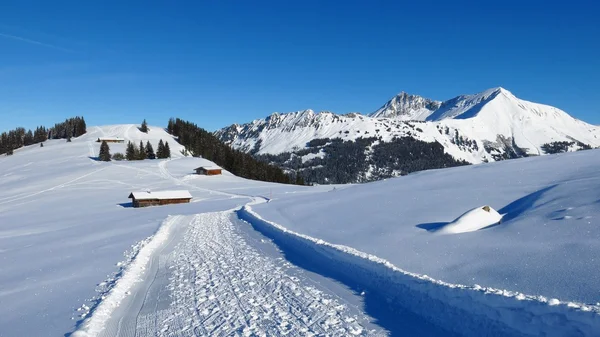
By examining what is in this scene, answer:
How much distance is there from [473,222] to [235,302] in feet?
29.0

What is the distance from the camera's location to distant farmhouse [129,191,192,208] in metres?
48.5

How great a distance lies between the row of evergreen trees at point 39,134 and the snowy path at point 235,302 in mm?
138418

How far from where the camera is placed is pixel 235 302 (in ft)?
28.5

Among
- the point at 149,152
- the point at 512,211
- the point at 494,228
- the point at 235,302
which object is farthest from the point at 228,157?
the point at 235,302

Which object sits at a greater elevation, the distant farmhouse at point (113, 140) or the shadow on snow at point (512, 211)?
the distant farmhouse at point (113, 140)

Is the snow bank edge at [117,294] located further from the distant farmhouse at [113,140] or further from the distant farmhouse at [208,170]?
the distant farmhouse at [113,140]

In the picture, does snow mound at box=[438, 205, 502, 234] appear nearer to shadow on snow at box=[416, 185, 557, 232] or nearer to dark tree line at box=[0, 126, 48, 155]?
shadow on snow at box=[416, 185, 557, 232]

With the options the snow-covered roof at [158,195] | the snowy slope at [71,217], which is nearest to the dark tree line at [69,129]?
the snowy slope at [71,217]

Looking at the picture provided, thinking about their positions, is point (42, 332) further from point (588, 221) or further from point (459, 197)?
point (459, 197)

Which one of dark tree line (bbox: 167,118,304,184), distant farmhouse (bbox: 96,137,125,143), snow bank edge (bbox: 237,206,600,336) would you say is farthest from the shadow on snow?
distant farmhouse (bbox: 96,137,125,143)

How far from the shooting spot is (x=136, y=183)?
2677 inches

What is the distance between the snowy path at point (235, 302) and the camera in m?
7.16

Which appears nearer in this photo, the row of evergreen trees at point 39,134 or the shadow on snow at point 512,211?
the shadow on snow at point 512,211

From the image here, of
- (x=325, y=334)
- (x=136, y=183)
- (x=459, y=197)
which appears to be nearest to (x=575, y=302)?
(x=325, y=334)
